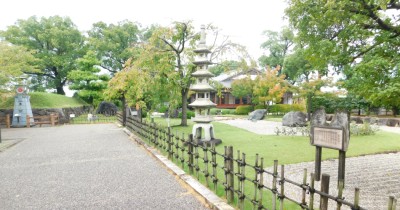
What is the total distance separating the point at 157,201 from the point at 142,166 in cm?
300

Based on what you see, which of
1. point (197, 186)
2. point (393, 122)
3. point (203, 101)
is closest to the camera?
point (197, 186)

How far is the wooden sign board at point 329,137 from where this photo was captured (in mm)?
5785

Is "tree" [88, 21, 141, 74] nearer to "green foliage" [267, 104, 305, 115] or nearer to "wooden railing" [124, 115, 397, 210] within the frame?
"green foliage" [267, 104, 305, 115]

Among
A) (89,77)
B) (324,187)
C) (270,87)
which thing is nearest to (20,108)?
(89,77)

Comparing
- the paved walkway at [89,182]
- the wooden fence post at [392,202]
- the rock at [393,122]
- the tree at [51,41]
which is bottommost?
the paved walkway at [89,182]

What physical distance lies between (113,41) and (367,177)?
37.4 metres

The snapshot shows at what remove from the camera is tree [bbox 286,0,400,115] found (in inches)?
229

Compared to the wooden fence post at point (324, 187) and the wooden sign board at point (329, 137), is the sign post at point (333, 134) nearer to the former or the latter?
the wooden sign board at point (329, 137)

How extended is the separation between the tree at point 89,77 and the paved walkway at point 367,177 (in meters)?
28.4

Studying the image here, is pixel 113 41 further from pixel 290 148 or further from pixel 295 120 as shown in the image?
pixel 290 148

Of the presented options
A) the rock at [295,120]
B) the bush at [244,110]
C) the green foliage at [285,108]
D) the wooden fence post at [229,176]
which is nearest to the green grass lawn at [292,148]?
the wooden fence post at [229,176]

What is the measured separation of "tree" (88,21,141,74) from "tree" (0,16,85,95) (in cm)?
248

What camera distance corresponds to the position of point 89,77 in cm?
3103

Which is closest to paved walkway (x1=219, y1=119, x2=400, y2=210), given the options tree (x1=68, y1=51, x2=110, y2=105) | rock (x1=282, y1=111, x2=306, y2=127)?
rock (x1=282, y1=111, x2=306, y2=127)
